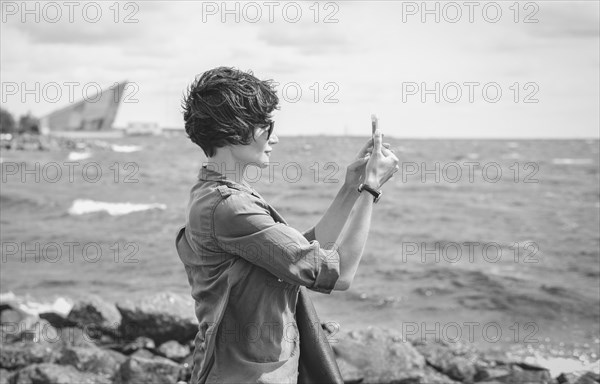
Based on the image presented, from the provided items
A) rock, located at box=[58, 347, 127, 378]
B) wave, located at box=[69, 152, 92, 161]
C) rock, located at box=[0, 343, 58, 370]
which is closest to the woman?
rock, located at box=[58, 347, 127, 378]

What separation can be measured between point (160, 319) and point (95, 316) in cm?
113

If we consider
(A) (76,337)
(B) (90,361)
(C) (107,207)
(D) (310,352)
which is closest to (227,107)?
(D) (310,352)

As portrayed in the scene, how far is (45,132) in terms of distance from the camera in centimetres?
8888

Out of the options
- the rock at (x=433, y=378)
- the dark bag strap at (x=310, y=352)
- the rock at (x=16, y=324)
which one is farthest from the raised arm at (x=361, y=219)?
the rock at (x=16, y=324)

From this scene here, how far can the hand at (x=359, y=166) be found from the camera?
2.33m

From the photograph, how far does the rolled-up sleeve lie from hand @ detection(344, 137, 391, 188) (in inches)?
12.8

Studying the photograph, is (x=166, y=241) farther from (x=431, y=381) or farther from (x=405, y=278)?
(x=431, y=381)

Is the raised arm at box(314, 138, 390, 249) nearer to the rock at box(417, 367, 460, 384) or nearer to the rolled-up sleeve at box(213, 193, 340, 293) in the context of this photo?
the rolled-up sleeve at box(213, 193, 340, 293)

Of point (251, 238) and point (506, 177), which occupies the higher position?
point (251, 238)

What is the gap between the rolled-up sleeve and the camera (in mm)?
2080

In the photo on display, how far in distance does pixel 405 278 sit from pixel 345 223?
12490 millimetres

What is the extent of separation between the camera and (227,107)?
2184mm

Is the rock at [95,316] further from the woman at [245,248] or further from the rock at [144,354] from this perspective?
the woman at [245,248]

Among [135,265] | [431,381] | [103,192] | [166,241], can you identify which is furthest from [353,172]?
[103,192]
